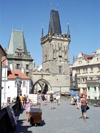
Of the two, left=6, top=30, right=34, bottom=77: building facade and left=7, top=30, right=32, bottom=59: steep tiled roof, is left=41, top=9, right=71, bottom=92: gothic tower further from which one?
left=7, top=30, right=32, bottom=59: steep tiled roof

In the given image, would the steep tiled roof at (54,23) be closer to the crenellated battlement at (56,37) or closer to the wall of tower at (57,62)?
the crenellated battlement at (56,37)

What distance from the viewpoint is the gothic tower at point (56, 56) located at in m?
51.8

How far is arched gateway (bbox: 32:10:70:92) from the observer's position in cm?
5081

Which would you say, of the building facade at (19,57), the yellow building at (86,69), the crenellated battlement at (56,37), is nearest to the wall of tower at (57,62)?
the crenellated battlement at (56,37)

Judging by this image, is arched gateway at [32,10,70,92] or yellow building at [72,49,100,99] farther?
arched gateway at [32,10,70,92]

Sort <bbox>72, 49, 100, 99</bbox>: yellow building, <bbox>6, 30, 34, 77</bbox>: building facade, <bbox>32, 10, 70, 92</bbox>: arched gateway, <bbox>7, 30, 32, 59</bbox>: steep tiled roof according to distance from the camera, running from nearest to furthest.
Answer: <bbox>72, 49, 100, 99</bbox>: yellow building, <bbox>6, 30, 34, 77</bbox>: building facade, <bbox>7, 30, 32, 59</bbox>: steep tiled roof, <bbox>32, 10, 70, 92</bbox>: arched gateway

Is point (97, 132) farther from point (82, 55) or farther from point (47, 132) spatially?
point (82, 55)

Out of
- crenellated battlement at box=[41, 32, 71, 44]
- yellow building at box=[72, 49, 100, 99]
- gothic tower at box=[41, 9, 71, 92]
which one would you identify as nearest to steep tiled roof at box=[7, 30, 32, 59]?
gothic tower at box=[41, 9, 71, 92]

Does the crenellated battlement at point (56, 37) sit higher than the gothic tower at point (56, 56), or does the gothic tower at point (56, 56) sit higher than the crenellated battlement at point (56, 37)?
the crenellated battlement at point (56, 37)

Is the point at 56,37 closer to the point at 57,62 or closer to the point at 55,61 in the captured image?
the point at 55,61

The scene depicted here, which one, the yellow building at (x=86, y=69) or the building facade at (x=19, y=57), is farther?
the building facade at (x=19, y=57)

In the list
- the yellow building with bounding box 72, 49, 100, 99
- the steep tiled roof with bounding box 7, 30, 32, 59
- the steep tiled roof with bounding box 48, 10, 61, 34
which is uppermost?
the steep tiled roof with bounding box 48, 10, 61, 34

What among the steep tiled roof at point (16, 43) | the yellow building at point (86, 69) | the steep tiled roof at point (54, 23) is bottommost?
the yellow building at point (86, 69)

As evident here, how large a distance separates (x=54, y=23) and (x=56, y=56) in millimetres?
10654
